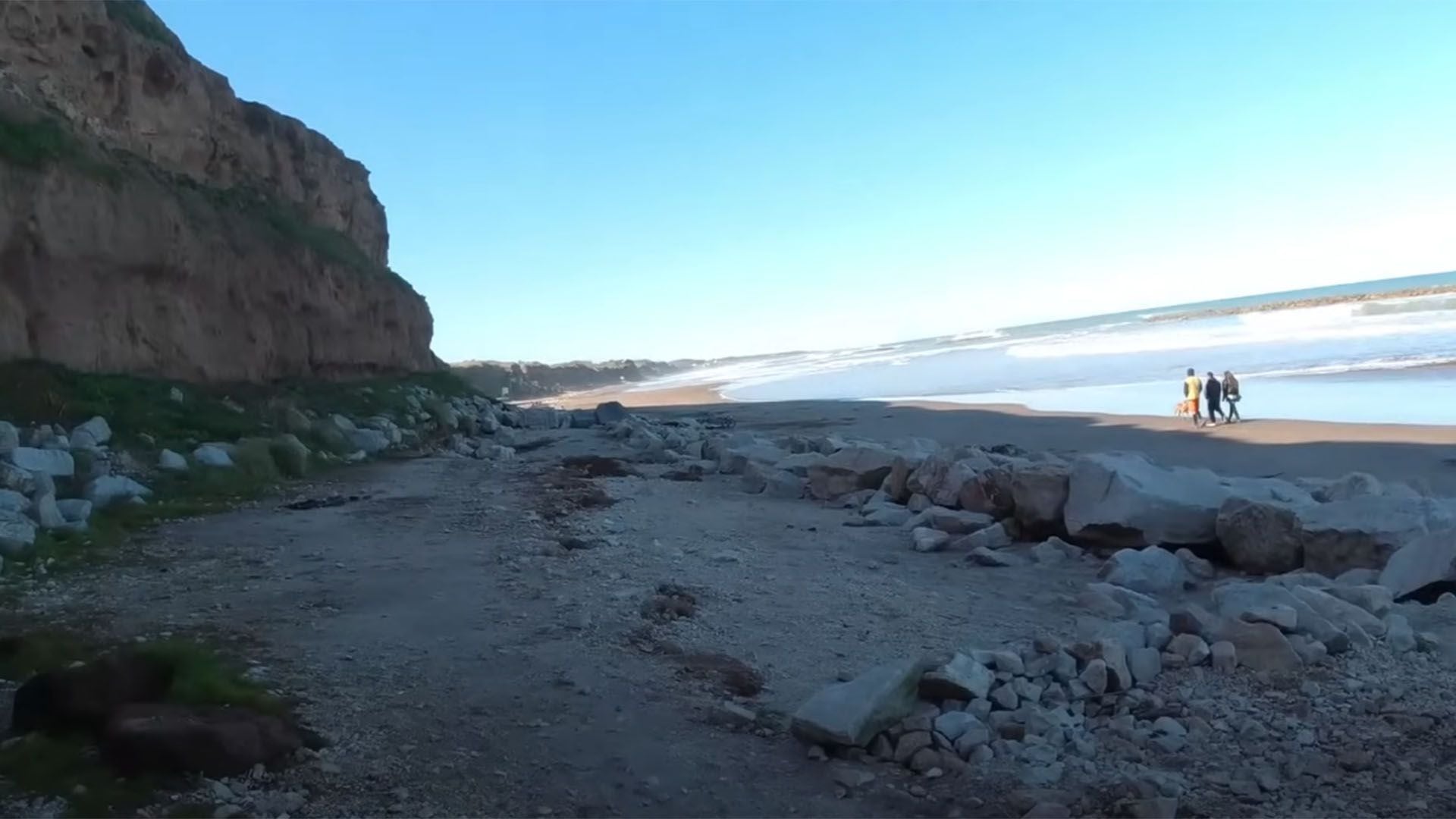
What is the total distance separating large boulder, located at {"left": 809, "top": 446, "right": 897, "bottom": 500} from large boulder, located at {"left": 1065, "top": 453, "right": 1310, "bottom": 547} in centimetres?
315

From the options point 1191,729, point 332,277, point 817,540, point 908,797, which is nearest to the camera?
point 908,797

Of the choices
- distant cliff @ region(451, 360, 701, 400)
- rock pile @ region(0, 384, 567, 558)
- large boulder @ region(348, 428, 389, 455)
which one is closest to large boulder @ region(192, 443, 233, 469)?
rock pile @ region(0, 384, 567, 558)

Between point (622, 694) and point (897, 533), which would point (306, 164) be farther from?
point (622, 694)

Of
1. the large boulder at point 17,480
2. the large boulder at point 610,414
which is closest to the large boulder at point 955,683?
the large boulder at point 17,480

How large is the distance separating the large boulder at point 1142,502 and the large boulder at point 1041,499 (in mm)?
111

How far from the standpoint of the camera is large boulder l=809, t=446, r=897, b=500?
13.4 meters

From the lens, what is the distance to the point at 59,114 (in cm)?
1462

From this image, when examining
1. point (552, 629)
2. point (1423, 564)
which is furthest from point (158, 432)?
point (1423, 564)

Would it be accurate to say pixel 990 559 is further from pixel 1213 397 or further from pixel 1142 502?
pixel 1213 397

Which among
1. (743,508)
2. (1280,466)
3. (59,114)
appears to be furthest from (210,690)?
(1280,466)

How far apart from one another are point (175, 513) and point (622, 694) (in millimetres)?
6729

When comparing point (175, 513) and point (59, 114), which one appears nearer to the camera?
point (175, 513)

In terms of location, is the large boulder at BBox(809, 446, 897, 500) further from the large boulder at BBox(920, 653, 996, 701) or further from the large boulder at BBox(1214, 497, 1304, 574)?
the large boulder at BBox(920, 653, 996, 701)

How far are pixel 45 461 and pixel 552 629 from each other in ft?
20.8
